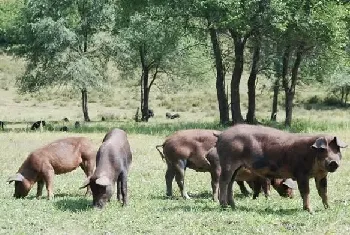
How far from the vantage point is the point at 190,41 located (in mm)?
41188

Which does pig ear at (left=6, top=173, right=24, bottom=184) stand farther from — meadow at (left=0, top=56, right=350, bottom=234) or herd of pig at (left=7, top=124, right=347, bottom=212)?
meadow at (left=0, top=56, right=350, bottom=234)

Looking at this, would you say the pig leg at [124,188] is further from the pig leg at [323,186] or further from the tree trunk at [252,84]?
the tree trunk at [252,84]

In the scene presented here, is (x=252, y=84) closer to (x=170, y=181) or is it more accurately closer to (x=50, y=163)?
(x=170, y=181)

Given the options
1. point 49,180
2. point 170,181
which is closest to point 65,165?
point 49,180

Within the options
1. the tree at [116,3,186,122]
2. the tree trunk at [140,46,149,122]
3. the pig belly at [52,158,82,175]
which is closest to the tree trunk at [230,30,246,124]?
the tree at [116,3,186,122]

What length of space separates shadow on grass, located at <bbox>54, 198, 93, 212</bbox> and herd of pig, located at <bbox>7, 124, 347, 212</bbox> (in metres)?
0.35

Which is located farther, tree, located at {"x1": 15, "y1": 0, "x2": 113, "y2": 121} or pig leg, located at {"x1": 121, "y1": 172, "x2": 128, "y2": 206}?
tree, located at {"x1": 15, "y1": 0, "x2": 113, "y2": 121}

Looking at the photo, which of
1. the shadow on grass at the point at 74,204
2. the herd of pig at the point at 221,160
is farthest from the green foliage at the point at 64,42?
the shadow on grass at the point at 74,204

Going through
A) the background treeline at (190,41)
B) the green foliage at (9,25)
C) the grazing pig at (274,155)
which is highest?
the green foliage at (9,25)

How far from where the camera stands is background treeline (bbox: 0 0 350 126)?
29125mm

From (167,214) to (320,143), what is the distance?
272 cm

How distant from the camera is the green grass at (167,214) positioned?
9750 mm

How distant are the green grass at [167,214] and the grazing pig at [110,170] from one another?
0.25 meters

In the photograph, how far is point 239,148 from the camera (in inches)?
447
